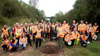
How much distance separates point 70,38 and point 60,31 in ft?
3.75

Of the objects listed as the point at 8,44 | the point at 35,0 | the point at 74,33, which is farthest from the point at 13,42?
the point at 35,0

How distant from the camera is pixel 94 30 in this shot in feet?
28.7

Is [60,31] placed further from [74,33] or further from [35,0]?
[35,0]

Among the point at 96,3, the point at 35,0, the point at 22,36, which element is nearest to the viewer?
the point at 22,36

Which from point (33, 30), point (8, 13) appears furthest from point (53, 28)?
point (8, 13)

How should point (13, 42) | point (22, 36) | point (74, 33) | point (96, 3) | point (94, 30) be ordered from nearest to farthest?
1. point (13, 42)
2. point (22, 36)
3. point (74, 33)
4. point (94, 30)
5. point (96, 3)

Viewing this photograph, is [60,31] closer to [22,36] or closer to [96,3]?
[22,36]

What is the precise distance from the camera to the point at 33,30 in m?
7.83

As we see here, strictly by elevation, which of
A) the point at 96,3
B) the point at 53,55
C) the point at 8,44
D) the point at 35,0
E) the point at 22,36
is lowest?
the point at 53,55

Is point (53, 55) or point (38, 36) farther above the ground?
point (38, 36)

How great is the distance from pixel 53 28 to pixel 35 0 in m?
15.2

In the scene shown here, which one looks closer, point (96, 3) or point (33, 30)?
point (33, 30)

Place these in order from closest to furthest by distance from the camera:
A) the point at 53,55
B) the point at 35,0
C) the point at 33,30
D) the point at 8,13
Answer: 1. the point at 53,55
2. the point at 33,30
3. the point at 8,13
4. the point at 35,0

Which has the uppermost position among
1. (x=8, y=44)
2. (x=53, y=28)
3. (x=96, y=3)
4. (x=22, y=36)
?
(x=96, y=3)
